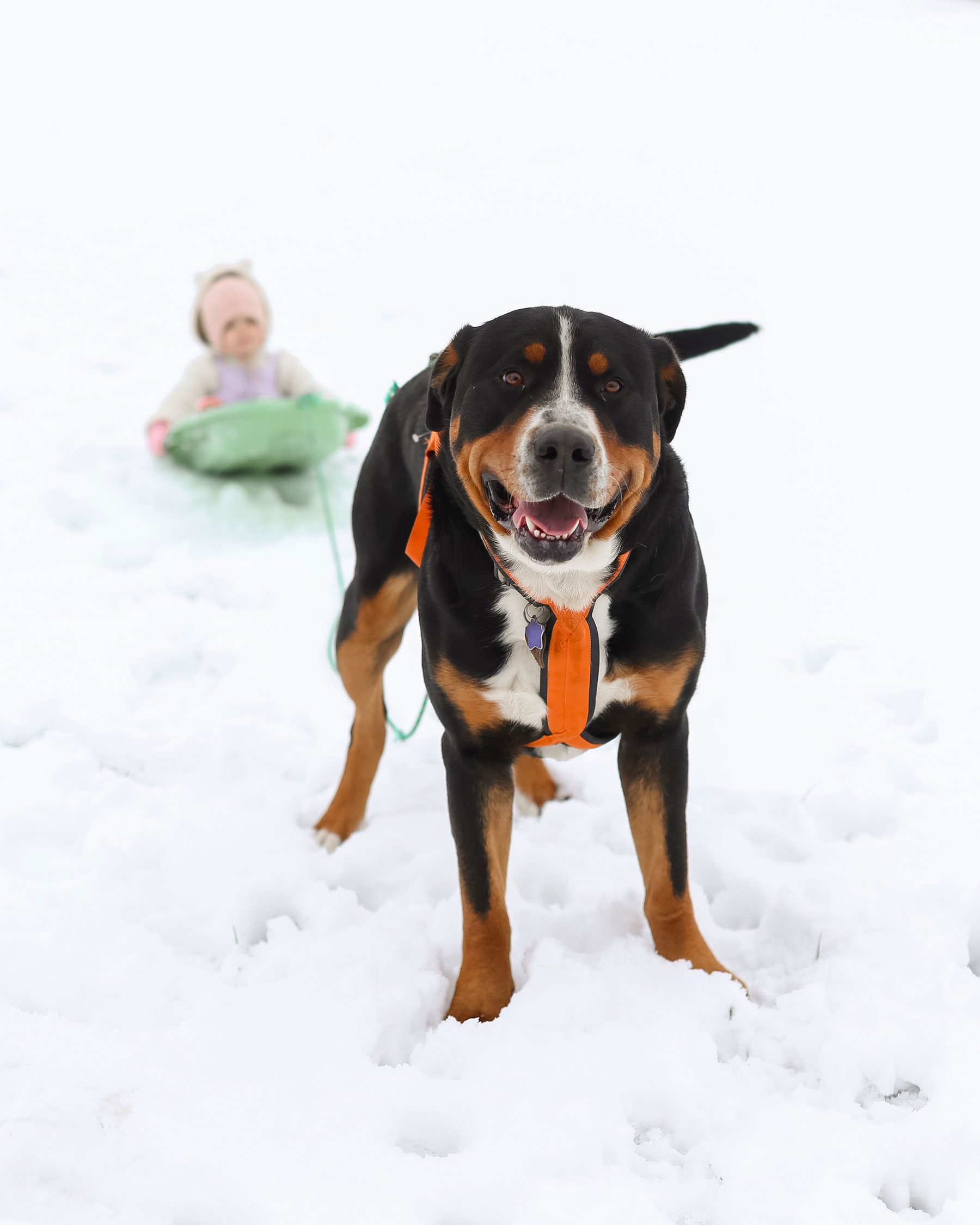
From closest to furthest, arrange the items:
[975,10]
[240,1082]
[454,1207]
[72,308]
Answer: [454,1207] → [240,1082] → [72,308] → [975,10]

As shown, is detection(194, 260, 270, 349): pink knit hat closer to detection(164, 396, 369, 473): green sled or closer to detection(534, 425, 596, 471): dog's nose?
detection(164, 396, 369, 473): green sled

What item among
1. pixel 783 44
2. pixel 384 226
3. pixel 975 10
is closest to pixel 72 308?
pixel 384 226

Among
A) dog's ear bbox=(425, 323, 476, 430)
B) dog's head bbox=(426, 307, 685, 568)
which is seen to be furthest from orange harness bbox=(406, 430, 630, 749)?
dog's ear bbox=(425, 323, 476, 430)

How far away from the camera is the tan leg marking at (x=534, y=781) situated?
2967 mm

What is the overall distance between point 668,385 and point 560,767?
4.90 feet

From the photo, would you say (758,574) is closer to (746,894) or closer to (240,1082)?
A: (746,894)

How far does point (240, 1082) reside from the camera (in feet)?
6.57

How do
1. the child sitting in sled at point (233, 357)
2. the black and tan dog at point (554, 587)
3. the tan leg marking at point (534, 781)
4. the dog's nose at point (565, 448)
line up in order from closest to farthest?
the dog's nose at point (565, 448) < the black and tan dog at point (554, 587) < the tan leg marking at point (534, 781) < the child sitting in sled at point (233, 357)

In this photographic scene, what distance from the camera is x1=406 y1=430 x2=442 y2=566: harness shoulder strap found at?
214 cm

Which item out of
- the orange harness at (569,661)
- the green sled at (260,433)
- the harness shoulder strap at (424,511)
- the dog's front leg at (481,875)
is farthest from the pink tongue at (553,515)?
the green sled at (260,433)

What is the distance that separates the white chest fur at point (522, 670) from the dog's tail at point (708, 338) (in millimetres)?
855

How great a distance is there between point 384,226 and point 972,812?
7.45 meters

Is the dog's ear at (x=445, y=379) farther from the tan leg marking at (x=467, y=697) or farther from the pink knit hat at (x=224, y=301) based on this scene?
the pink knit hat at (x=224, y=301)

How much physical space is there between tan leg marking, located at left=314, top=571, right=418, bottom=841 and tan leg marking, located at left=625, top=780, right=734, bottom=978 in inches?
37.0
